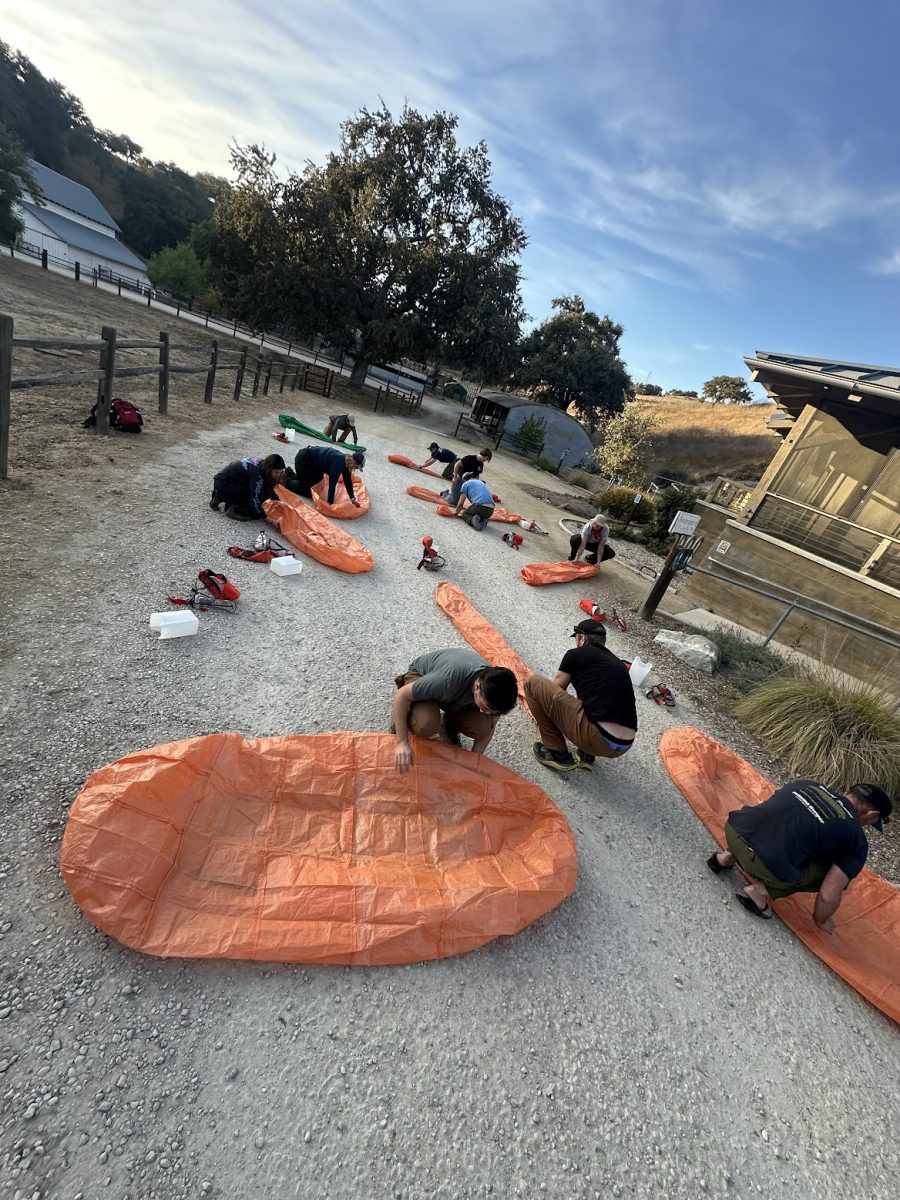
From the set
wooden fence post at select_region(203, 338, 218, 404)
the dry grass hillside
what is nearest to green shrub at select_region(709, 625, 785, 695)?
wooden fence post at select_region(203, 338, 218, 404)

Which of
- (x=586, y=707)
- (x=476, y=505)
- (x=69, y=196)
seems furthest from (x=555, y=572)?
(x=69, y=196)

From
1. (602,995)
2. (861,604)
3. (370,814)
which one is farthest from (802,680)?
(370,814)

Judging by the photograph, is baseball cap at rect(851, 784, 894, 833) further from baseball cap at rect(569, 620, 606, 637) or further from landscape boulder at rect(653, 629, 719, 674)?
landscape boulder at rect(653, 629, 719, 674)

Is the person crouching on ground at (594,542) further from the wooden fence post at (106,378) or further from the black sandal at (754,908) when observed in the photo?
the wooden fence post at (106,378)

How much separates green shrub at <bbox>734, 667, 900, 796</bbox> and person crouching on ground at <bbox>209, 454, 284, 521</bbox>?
6106 mm

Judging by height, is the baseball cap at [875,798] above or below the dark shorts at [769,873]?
above

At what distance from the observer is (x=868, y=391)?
26.1 feet

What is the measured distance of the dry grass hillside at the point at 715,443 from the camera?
3981 cm

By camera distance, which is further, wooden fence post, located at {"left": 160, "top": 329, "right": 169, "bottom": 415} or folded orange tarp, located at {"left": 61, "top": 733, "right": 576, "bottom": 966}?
wooden fence post, located at {"left": 160, "top": 329, "right": 169, "bottom": 415}

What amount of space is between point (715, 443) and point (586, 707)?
50900mm

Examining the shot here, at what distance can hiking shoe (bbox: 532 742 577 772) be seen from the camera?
3909 mm

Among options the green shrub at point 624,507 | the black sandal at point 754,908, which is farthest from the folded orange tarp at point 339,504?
the green shrub at point 624,507

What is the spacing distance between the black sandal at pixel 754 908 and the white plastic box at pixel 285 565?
4.71 m

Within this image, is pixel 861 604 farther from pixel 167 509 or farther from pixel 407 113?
pixel 407 113
